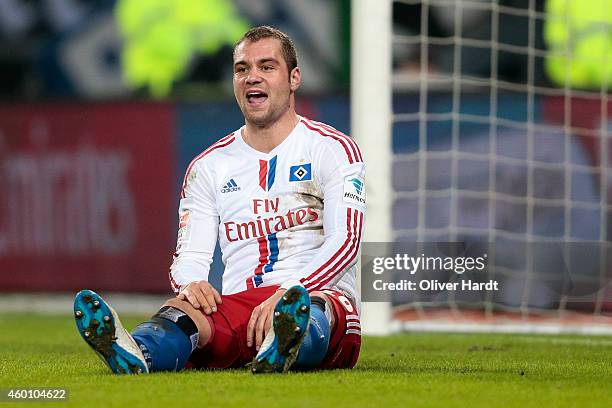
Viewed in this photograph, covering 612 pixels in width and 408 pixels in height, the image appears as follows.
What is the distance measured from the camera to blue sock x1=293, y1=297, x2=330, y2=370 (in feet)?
15.6

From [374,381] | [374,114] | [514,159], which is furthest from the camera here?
[514,159]

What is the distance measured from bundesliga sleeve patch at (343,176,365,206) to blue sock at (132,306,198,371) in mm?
718

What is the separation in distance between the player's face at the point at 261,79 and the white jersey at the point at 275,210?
0.48 ft

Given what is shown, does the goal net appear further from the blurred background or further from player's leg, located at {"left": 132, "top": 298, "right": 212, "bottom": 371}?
player's leg, located at {"left": 132, "top": 298, "right": 212, "bottom": 371}

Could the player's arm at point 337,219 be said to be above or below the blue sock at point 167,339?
above

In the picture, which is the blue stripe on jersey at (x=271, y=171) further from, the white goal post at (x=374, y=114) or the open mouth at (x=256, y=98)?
the white goal post at (x=374, y=114)

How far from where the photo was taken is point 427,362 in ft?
18.9

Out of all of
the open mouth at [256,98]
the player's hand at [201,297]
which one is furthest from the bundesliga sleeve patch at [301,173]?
the player's hand at [201,297]

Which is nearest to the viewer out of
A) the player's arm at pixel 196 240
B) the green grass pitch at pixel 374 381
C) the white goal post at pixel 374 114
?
the green grass pitch at pixel 374 381

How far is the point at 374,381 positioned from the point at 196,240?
99cm

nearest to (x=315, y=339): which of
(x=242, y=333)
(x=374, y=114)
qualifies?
(x=242, y=333)

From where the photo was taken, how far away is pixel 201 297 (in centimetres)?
504

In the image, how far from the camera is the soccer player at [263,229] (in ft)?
16.3

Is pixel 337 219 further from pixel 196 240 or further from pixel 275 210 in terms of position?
pixel 196 240
